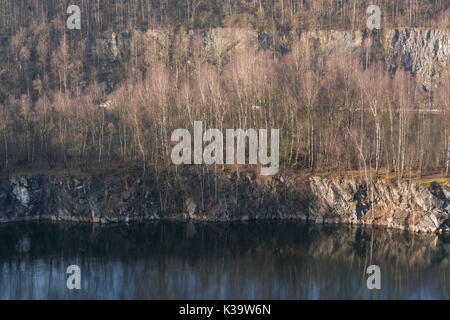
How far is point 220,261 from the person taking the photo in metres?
29.2

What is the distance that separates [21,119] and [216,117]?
18.8 metres

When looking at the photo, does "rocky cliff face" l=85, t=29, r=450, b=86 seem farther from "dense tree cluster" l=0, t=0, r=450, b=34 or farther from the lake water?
the lake water

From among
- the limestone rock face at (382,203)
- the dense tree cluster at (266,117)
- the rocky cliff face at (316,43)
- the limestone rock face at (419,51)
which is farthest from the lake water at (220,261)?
the limestone rock face at (419,51)

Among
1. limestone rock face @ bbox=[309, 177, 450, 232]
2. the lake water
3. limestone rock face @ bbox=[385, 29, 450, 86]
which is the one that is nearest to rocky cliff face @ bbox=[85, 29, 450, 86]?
limestone rock face @ bbox=[385, 29, 450, 86]

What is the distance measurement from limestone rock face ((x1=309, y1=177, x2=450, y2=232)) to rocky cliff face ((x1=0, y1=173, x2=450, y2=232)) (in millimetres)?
76

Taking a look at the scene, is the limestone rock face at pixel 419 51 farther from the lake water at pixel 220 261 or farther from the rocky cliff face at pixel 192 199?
the lake water at pixel 220 261

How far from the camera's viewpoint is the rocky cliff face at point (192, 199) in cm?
3603

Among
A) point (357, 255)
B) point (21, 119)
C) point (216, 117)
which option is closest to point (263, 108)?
point (216, 117)

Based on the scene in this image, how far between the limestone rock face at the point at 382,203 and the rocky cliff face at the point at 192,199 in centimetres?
8

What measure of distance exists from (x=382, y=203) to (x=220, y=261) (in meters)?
14.0

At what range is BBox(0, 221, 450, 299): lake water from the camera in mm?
24609

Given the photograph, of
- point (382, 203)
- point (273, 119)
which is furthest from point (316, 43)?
point (382, 203)

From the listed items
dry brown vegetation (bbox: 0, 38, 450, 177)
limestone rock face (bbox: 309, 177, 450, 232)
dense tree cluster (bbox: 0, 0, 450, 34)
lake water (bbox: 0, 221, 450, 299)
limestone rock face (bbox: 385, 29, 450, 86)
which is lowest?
lake water (bbox: 0, 221, 450, 299)

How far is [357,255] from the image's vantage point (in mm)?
30141
